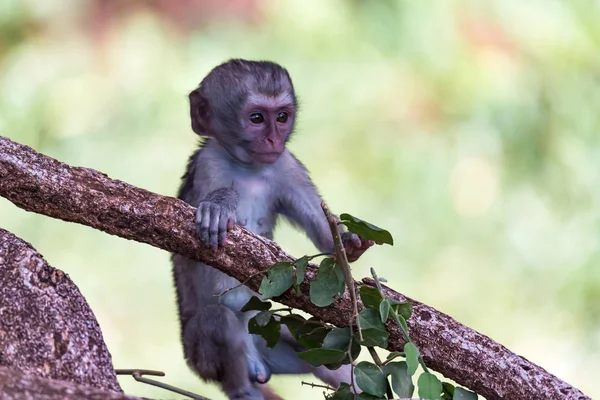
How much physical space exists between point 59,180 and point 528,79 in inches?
205

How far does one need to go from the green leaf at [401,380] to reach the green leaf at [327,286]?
27 centimetres

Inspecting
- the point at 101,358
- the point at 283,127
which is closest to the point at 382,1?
the point at 283,127

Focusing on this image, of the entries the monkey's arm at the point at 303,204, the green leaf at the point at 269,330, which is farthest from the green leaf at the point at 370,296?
the monkey's arm at the point at 303,204

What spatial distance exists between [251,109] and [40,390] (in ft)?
7.48

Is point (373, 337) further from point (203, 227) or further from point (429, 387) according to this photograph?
point (203, 227)

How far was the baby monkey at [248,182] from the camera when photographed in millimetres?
3984

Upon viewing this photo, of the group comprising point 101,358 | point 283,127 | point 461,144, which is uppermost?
point 461,144

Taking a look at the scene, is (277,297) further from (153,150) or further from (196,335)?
(153,150)

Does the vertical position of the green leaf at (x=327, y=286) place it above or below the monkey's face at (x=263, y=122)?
below

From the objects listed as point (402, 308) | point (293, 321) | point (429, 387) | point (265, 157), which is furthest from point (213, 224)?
point (265, 157)

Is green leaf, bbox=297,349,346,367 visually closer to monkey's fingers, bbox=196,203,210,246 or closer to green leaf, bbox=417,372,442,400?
green leaf, bbox=417,372,442,400

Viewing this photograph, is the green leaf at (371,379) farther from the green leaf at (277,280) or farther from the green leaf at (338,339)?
the green leaf at (277,280)

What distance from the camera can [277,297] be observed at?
9.93 ft

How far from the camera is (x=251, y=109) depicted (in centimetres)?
424
